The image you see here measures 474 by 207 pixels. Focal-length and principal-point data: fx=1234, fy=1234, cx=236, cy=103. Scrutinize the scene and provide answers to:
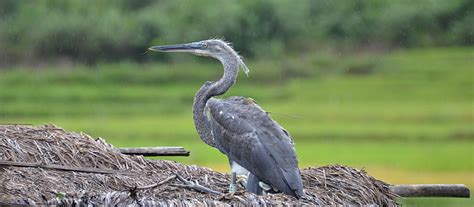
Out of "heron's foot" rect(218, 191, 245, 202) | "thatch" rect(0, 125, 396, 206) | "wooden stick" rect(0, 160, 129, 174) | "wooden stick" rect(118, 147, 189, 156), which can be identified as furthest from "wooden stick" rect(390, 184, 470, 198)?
"wooden stick" rect(0, 160, 129, 174)

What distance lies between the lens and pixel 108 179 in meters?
6.11

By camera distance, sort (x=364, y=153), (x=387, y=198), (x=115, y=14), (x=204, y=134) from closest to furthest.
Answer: (x=387, y=198), (x=204, y=134), (x=364, y=153), (x=115, y=14)

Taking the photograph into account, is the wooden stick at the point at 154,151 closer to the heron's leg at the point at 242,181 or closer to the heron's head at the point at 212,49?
the heron's head at the point at 212,49

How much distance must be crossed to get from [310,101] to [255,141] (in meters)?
18.1

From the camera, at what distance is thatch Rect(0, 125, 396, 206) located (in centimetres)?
568

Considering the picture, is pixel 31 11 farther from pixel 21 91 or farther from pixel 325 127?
pixel 325 127

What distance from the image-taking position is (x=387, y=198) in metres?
6.58

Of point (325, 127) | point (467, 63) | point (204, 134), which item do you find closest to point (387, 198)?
point (204, 134)

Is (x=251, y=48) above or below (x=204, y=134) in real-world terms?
above

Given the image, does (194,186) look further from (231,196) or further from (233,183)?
(233,183)

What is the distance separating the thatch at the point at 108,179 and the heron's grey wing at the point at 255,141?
15 cm

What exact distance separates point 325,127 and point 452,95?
3031mm

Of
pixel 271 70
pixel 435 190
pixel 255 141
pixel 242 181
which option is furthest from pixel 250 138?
pixel 271 70

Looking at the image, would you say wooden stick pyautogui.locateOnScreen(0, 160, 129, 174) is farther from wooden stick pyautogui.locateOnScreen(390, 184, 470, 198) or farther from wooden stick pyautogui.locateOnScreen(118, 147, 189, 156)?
wooden stick pyautogui.locateOnScreen(390, 184, 470, 198)
